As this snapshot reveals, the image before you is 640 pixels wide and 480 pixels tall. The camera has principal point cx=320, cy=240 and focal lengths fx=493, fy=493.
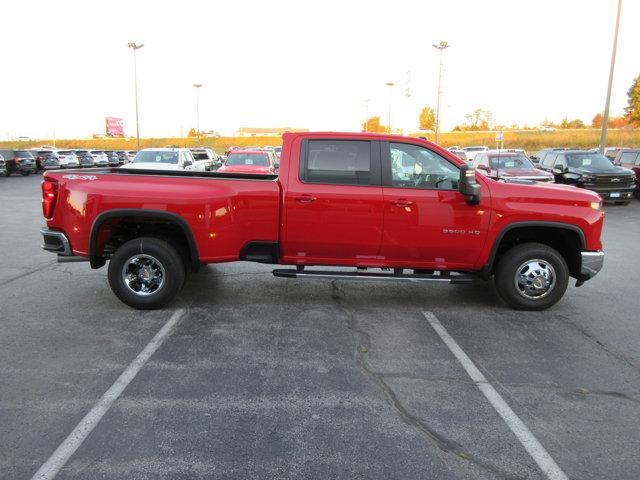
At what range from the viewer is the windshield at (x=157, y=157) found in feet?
54.3

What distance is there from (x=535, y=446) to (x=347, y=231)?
9.65 feet

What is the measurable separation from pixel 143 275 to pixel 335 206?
2318 millimetres

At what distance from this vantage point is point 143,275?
561cm

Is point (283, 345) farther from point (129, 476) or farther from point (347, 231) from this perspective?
point (129, 476)

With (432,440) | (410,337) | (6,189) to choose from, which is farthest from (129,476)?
(6,189)

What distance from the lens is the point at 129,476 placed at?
2.79 metres

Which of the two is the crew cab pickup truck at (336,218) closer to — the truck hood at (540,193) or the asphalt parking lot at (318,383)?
the truck hood at (540,193)

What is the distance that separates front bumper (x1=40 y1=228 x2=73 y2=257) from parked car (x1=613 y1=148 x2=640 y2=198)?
19918mm

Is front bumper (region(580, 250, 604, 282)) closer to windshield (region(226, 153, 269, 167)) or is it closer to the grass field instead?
windshield (region(226, 153, 269, 167))

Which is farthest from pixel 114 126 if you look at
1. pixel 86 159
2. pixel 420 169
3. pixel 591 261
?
pixel 591 261

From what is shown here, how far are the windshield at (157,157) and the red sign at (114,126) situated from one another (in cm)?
11433

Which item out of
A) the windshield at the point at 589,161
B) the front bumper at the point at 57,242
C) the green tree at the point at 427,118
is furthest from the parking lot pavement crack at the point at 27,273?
the green tree at the point at 427,118

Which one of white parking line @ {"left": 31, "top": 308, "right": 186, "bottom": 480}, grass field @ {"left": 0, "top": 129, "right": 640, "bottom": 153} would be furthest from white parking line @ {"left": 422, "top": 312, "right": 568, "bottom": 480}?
grass field @ {"left": 0, "top": 129, "right": 640, "bottom": 153}

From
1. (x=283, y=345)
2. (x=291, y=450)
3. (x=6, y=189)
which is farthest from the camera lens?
(x=6, y=189)
